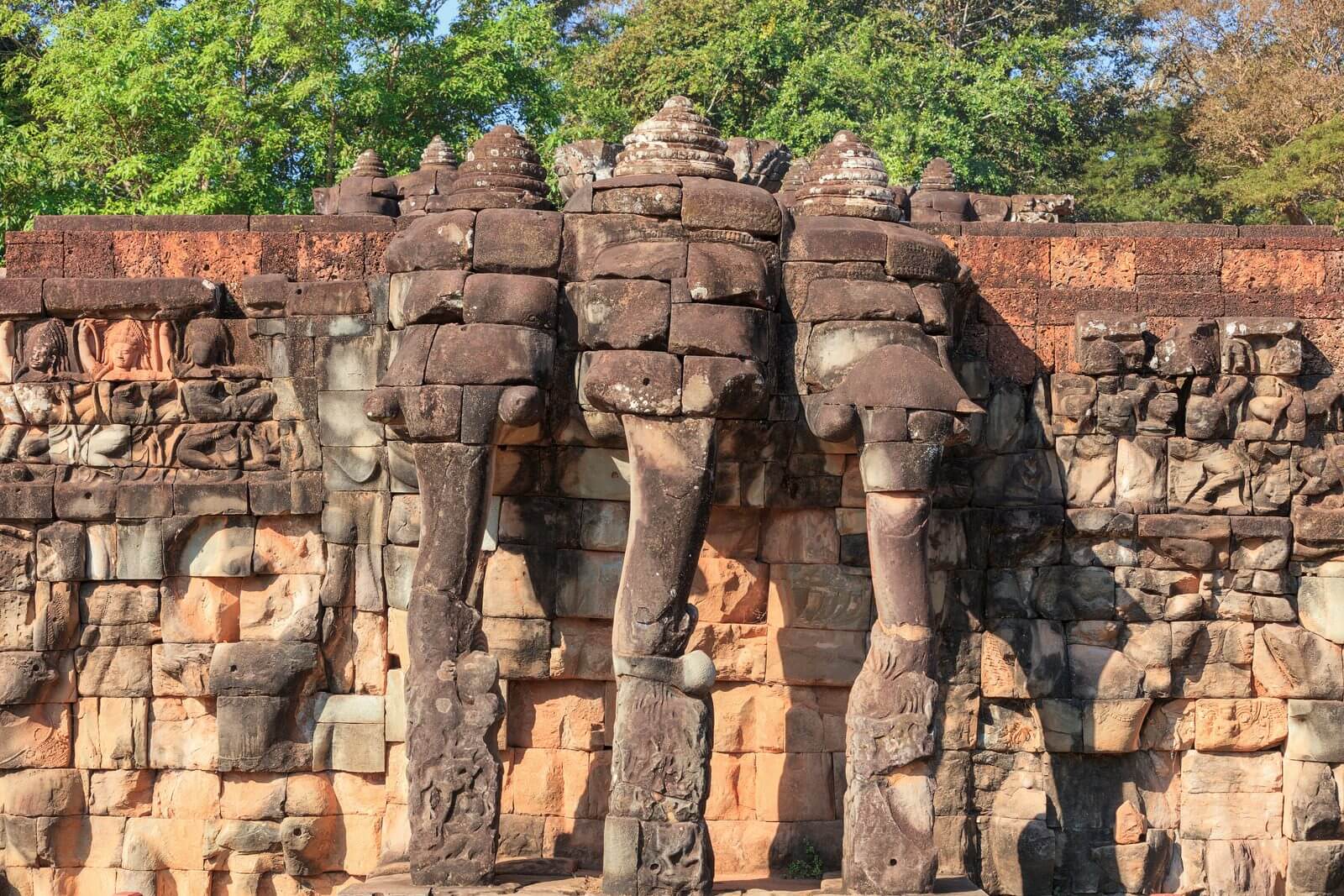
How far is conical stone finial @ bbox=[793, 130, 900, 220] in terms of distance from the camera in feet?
35.0

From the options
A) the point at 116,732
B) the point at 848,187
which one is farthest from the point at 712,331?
the point at 116,732

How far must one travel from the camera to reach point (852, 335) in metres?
10.1

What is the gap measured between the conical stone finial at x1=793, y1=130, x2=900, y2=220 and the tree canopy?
10.1m

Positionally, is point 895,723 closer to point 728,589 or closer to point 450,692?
point 728,589

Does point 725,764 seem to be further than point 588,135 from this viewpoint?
No

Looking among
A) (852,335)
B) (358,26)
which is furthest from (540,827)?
(358,26)

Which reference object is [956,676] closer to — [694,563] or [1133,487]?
[1133,487]

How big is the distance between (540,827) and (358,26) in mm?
13294

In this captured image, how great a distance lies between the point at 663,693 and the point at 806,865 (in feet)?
6.63

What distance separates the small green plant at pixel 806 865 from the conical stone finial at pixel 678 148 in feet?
13.1

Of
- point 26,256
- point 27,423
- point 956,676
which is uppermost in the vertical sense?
point 26,256

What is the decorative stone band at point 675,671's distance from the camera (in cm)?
959

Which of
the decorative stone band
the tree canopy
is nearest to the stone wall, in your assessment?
the decorative stone band

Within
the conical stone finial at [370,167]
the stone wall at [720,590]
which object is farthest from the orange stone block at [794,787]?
the conical stone finial at [370,167]
